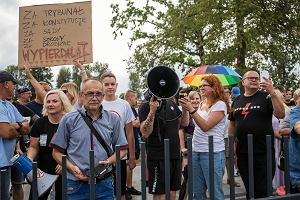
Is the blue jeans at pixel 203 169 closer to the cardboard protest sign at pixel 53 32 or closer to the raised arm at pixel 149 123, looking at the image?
the raised arm at pixel 149 123

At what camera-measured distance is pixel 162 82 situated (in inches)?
167

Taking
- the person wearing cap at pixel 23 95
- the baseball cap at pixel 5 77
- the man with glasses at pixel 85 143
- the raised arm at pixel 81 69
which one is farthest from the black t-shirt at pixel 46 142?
the person wearing cap at pixel 23 95

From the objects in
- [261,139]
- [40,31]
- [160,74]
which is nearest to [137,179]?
[40,31]

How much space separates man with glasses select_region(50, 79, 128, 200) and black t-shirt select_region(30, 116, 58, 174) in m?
1.09

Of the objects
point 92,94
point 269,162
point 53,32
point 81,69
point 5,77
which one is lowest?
point 269,162

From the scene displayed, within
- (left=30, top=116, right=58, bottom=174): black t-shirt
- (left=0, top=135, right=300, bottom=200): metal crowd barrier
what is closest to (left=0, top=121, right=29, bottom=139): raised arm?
(left=30, top=116, right=58, bottom=174): black t-shirt

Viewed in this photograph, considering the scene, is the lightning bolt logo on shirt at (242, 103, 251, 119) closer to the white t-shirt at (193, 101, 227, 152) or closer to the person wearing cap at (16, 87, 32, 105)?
the white t-shirt at (193, 101, 227, 152)

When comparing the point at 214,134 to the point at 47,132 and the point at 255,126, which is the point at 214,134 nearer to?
the point at 255,126

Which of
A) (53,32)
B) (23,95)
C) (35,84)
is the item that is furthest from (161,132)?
(23,95)

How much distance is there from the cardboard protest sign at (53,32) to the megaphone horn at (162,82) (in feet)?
7.18

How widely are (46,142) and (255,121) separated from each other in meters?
2.26

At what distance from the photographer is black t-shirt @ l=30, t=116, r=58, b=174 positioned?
475 cm

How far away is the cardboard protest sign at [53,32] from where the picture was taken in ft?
20.5

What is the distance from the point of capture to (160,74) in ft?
14.1
